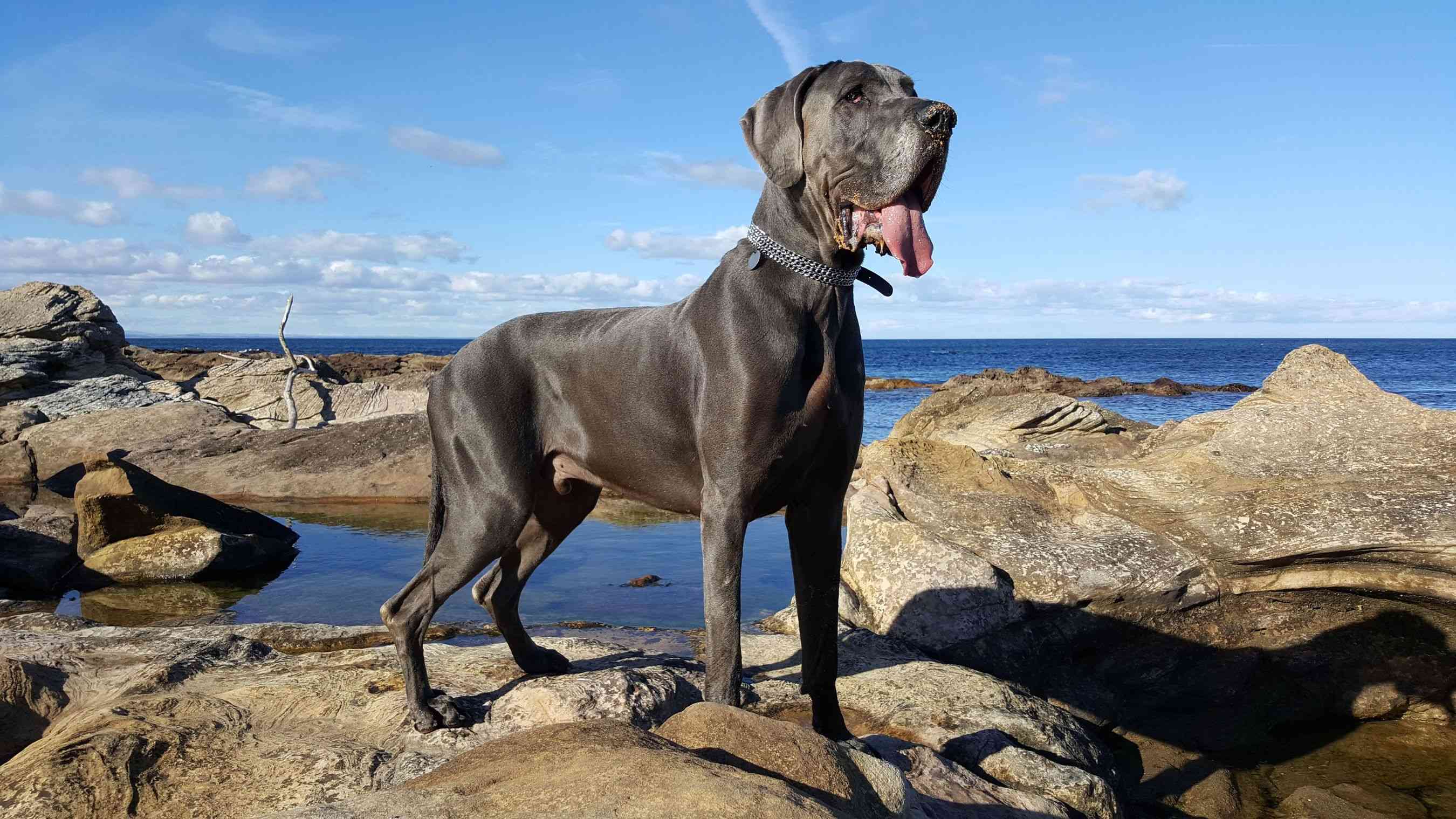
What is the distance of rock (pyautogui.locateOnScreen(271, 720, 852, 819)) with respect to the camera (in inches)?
88.4

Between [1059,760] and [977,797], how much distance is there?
1032 millimetres

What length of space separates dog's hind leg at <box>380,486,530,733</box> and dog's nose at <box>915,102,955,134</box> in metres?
2.21

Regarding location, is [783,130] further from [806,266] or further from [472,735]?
[472,735]

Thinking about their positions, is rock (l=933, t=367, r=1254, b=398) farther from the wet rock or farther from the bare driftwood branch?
the wet rock

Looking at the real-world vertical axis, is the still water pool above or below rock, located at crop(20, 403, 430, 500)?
below

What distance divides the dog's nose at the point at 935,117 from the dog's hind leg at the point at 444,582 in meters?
2.21

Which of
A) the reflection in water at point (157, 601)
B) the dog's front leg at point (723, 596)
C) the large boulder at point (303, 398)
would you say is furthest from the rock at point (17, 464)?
the dog's front leg at point (723, 596)

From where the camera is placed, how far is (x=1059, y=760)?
15.2ft

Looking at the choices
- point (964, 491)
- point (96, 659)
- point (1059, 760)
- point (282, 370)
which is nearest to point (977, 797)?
point (1059, 760)

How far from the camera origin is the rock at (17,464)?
44.7 feet

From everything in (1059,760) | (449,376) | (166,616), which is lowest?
(166,616)

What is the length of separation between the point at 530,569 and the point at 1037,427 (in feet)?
21.1

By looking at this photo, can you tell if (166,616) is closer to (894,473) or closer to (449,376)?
(449,376)

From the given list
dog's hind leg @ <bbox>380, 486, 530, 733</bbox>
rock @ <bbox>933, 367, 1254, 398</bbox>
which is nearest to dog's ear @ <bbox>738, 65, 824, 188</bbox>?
dog's hind leg @ <bbox>380, 486, 530, 733</bbox>
